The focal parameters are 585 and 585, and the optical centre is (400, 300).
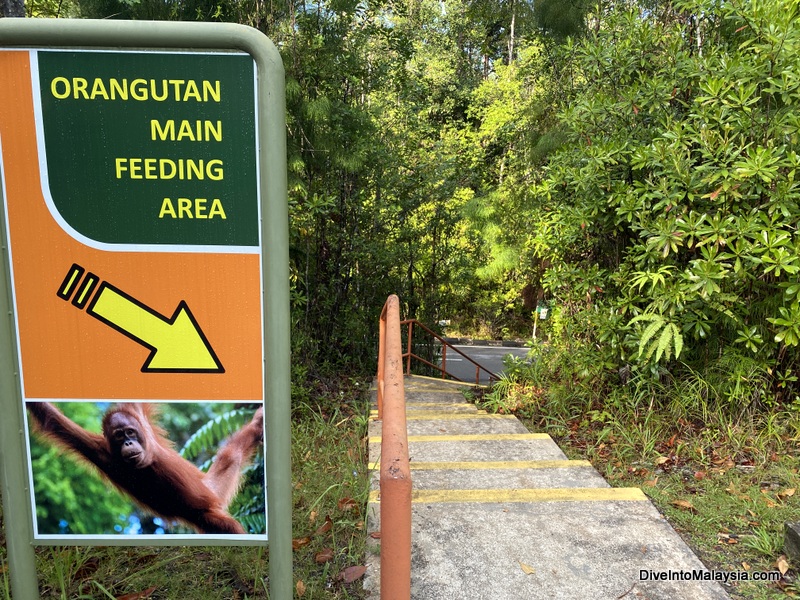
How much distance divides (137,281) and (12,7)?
294 cm

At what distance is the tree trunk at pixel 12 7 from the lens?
3348 millimetres

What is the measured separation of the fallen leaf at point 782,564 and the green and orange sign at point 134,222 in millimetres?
2368

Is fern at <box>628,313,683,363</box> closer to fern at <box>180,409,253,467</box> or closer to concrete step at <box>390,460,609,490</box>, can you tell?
concrete step at <box>390,460,609,490</box>

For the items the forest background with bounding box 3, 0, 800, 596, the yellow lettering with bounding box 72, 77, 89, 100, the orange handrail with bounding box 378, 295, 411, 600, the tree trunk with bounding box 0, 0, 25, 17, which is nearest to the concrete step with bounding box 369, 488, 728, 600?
the forest background with bounding box 3, 0, 800, 596

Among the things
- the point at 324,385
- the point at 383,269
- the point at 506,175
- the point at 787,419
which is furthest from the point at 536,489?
the point at 506,175

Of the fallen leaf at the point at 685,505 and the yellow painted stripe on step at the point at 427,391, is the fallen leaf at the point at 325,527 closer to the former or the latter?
the fallen leaf at the point at 685,505

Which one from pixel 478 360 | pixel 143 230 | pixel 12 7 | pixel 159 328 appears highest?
pixel 12 7

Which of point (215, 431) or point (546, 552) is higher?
point (215, 431)

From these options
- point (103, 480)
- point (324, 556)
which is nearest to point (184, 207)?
point (103, 480)

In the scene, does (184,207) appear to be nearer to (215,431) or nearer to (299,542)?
(215,431)

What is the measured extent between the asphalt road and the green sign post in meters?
15.1

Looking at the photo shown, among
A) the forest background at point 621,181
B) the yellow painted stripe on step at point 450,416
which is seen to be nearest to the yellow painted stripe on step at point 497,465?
the forest background at point 621,181

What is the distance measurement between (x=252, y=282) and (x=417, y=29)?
84.4ft

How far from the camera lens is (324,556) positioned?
101 inches
